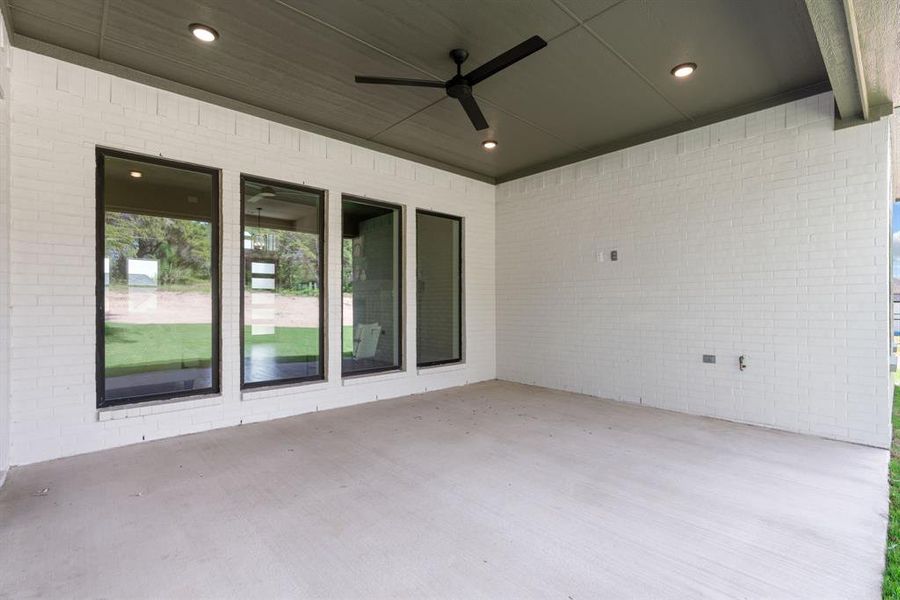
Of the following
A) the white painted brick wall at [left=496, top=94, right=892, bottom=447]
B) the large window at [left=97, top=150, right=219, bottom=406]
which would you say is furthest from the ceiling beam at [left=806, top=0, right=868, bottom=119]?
the large window at [left=97, top=150, right=219, bottom=406]

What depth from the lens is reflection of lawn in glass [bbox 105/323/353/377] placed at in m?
3.82

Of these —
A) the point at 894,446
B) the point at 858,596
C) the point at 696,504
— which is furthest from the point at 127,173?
the point at 894,446

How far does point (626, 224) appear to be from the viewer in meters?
5.33

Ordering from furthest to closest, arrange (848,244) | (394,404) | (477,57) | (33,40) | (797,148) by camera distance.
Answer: (394,404), (797,148), (848,244), (477,57), (33,40)

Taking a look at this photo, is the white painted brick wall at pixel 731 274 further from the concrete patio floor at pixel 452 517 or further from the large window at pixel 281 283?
the large window at pixel 281 283

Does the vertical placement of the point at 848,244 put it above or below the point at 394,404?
above

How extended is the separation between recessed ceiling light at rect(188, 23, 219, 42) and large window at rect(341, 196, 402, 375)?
2.20 m

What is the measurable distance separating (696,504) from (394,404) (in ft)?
11.2

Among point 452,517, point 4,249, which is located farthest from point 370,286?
point 452,517

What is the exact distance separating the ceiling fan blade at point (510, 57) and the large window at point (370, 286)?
98.7 inches

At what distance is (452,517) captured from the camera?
2.46 meters

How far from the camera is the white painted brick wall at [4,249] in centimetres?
295

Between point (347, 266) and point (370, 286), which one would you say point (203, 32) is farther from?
point (370, 286)

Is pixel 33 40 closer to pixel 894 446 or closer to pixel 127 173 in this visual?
pixel 127 173
